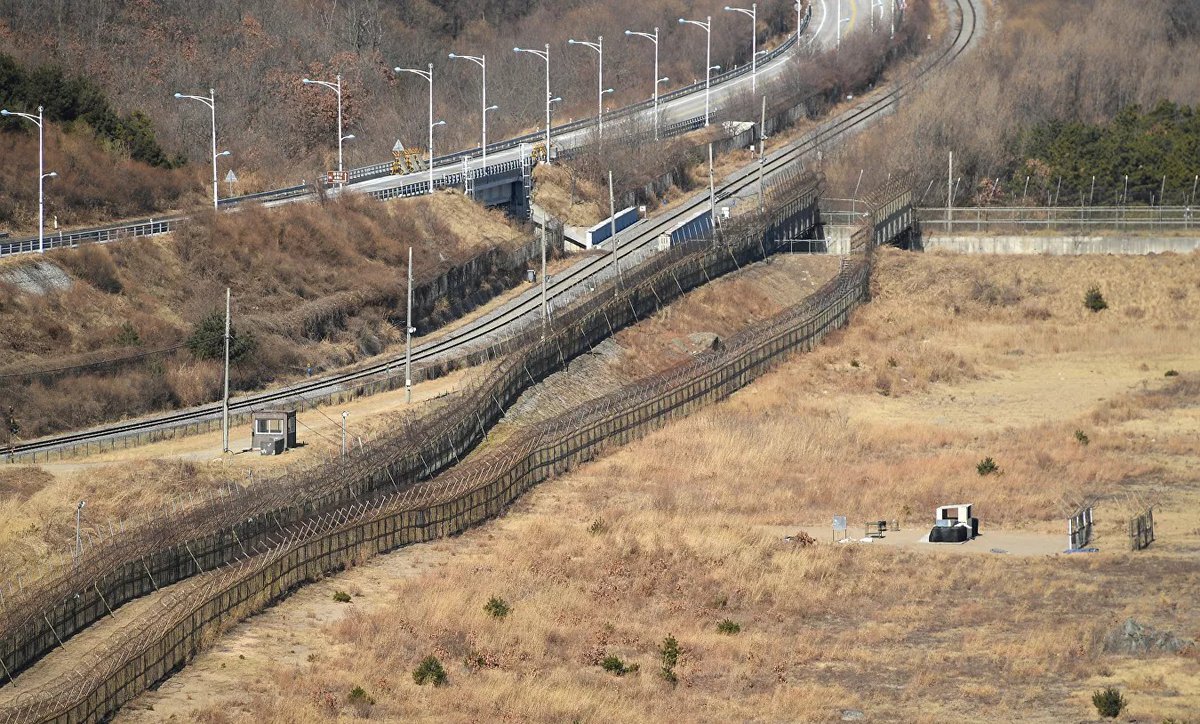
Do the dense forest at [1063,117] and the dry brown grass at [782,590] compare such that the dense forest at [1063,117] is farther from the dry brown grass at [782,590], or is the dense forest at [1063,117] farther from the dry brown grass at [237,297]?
the dry brown grass at [782,590]

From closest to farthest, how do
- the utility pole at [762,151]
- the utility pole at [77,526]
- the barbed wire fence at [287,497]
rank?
the barbed wire fence at [287,497] < the utility pole at [77,526] < the utility pole at [762,151]

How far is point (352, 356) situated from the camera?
10400cm

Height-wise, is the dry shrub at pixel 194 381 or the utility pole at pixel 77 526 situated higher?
the utility pole at pixel 77 526

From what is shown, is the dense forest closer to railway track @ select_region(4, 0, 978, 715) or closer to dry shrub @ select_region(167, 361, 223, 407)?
railway track @ select_region(4, 0, 978, 715)

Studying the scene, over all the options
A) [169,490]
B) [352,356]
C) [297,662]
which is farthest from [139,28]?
[297,662]

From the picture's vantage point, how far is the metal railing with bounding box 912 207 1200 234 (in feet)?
420

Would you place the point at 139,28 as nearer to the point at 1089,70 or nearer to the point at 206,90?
the point at 206,90

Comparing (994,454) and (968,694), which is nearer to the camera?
(968,694)

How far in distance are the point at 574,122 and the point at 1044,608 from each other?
106967 millimetres

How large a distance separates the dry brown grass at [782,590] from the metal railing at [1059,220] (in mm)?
27939

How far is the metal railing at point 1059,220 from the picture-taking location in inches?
5044

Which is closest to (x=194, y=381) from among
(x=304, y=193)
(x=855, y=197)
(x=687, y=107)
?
(x=304, y=193)

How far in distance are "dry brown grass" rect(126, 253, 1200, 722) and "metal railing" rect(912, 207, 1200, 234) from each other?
91.7 feet

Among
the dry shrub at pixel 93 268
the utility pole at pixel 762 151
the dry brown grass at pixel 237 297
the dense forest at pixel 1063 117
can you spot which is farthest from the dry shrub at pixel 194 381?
the dense forest at pixel 1063 117
